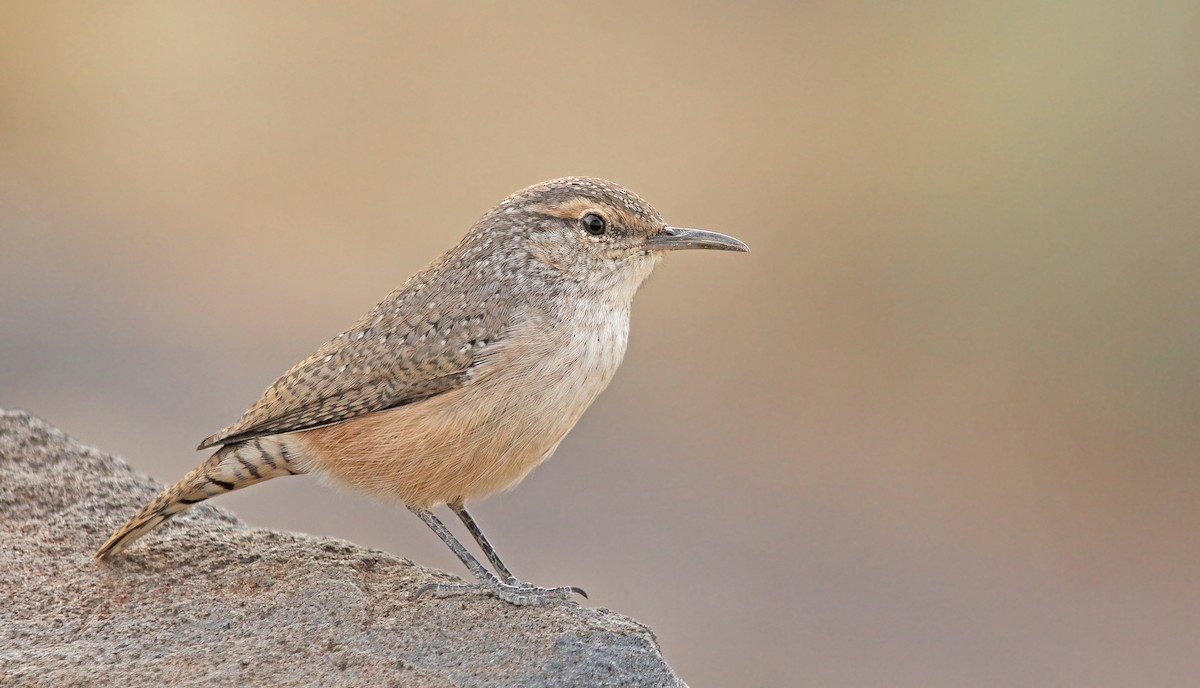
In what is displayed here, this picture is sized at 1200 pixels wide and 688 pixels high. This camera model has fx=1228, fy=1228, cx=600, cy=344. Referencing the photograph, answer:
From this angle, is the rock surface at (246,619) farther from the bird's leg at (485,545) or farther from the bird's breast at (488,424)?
the bird's breast at (488,424)

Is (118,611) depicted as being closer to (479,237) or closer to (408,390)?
(408,390)

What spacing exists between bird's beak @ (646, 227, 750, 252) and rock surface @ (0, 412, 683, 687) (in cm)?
145

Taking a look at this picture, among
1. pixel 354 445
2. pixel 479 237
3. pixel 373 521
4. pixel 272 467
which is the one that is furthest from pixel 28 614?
pixel 373 521

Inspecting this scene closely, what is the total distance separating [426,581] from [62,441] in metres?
2.02

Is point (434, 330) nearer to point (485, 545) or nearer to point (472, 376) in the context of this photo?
point (472, 376)

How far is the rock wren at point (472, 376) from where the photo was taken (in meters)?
4.56

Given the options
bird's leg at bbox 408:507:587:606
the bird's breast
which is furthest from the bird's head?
bird's leg at bbox 408:507:587:606

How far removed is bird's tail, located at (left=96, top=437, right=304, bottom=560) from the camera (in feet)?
15.1

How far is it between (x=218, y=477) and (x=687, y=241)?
2.02 meters

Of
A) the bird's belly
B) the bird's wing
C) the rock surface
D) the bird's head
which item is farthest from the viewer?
the bird's head

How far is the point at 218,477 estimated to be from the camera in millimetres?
4668

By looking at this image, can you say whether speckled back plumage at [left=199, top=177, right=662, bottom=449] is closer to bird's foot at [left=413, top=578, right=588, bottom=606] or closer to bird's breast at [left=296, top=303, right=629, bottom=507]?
bird's breast at [left=296, top=303, right=629, bottom=507]

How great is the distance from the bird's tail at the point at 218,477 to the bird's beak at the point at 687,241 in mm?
1660

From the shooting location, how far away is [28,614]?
4.38m
